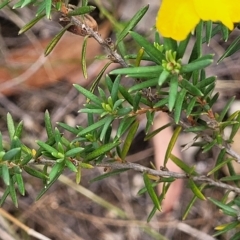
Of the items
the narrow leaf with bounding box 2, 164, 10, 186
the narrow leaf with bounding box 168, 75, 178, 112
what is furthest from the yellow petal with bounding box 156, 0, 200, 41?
the narrow leaf with bounding box 2, 164, 10, 186

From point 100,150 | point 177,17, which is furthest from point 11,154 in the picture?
point 177,17

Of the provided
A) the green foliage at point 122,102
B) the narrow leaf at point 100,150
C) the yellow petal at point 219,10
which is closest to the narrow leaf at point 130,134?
the green foliage at point 122,102

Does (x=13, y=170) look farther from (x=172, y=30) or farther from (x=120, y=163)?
(x=172, y=30)

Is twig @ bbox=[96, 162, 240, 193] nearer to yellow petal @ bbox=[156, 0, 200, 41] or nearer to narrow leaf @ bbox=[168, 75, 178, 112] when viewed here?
narrow leaf @ bbox=[168, 75, 178, 112]

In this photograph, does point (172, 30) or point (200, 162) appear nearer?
point (172, 30)

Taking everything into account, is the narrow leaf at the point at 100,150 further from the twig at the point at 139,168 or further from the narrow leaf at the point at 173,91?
the narrow leaf at the point at 173,91

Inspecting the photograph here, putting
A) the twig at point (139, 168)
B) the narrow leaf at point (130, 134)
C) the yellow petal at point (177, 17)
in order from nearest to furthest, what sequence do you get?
the yellow petal at point (177, 17)
the twig at point (139, 168)
the narrow leaf at point (130, 134)

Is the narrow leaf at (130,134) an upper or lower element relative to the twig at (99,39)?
lower

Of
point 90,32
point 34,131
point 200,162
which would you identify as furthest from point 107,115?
point 34,131
